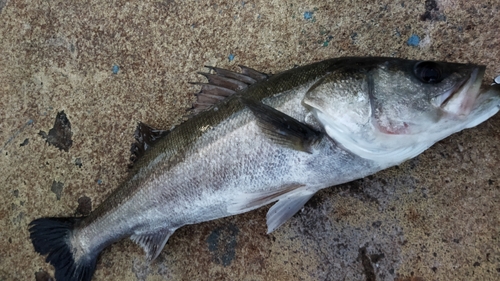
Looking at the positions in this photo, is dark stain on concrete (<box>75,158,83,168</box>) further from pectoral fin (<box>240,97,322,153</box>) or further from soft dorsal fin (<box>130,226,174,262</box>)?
pectoral fin (<box>240,97,322,153</box>)

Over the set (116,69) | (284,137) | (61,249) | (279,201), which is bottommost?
(61,249)

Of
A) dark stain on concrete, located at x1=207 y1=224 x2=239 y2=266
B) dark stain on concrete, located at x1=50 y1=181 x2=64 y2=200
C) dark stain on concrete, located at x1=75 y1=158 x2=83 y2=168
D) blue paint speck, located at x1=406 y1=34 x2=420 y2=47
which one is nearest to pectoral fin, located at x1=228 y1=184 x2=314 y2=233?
dark stain on concrete, located at x1=207 y1=224 x2=239 y2=266

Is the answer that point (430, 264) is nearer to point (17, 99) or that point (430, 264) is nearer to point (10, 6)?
point (17, 99)

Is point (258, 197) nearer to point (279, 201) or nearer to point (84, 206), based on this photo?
point (279, 201)

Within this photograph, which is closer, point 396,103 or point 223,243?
point 396,103

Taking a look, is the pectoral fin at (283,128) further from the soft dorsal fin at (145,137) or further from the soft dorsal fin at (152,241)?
the soft dorsal fin at (152,241)

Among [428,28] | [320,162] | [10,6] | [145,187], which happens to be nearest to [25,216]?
[145,187]

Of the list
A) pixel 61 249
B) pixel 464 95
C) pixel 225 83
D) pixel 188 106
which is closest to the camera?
pixel 464 95

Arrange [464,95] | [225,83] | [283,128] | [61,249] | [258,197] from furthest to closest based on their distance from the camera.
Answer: [61,249]
[225,83]
[258,197]
[283,128]
[464,95]

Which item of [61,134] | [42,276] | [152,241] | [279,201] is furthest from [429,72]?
[42,276]
